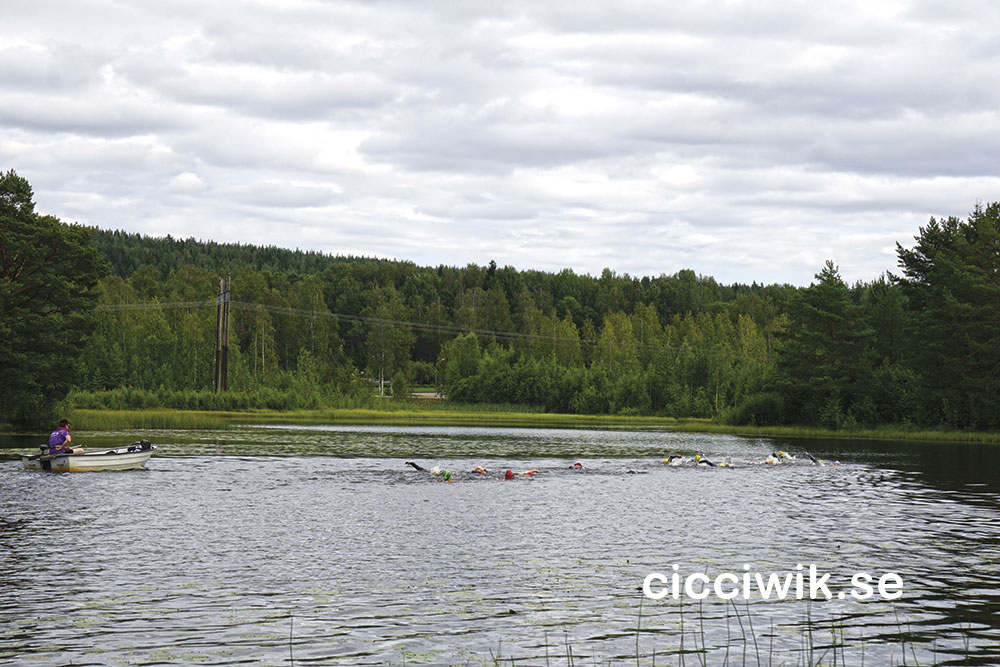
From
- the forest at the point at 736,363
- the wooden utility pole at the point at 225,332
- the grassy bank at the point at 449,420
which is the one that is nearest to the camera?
the forest at the point at 736,363

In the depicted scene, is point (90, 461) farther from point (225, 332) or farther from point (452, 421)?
point (452, 421)

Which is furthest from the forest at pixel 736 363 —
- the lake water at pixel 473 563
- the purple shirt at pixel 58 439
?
the lake water at pixel 473 563

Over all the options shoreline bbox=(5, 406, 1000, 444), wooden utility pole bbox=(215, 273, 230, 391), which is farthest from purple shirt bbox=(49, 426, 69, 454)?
wooden utility pole bbox=(215, 273, 230, 391)

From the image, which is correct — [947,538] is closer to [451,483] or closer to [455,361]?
[451,483]

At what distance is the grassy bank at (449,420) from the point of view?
99062 millimetres

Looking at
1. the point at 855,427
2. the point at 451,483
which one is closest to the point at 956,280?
the point at 855,427

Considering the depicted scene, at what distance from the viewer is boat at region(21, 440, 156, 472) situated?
178 ft

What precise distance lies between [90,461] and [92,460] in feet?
0.47

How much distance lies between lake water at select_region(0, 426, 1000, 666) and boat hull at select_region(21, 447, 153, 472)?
118 centimetres

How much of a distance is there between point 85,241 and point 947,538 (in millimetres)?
80055

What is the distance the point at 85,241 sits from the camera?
92.8 metres

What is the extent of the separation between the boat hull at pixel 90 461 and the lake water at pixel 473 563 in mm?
1182

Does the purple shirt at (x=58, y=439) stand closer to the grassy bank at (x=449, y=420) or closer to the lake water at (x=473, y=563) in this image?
the lake water at (x=473, y=563)

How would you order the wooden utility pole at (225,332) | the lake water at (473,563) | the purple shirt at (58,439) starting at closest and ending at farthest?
the lake water at (473,563), the purple shirt at (58,439), the wooden utility pole at (225,332)
